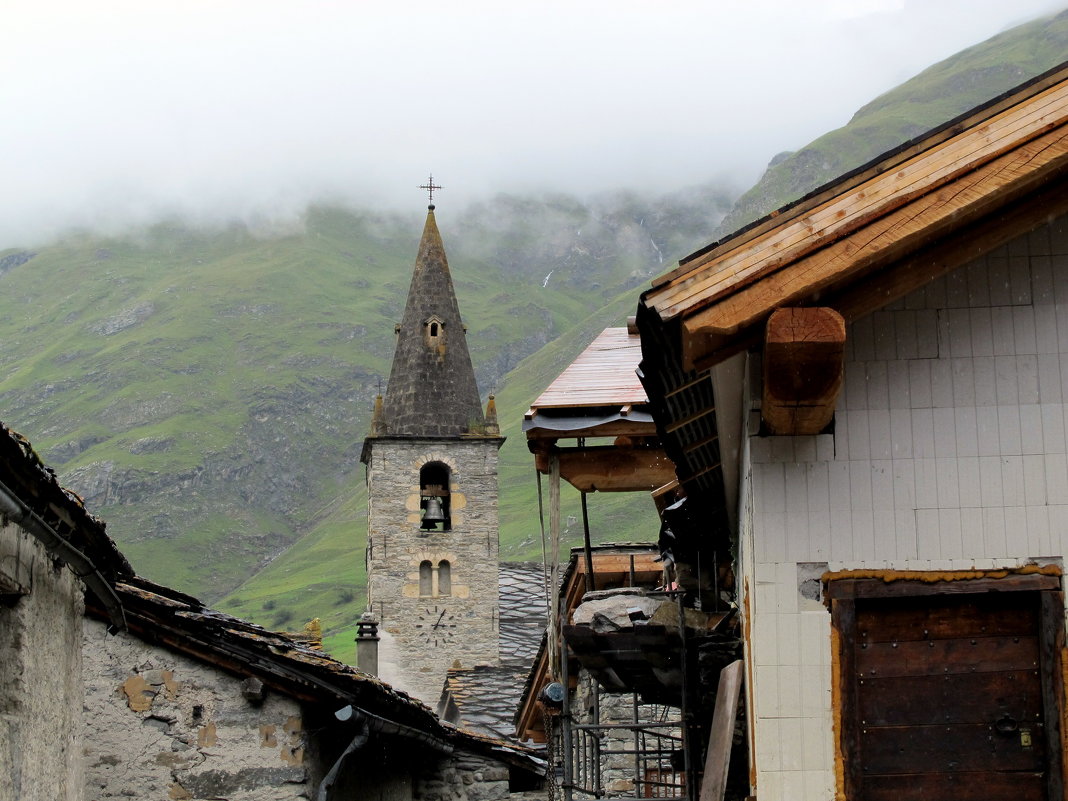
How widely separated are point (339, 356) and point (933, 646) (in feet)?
511

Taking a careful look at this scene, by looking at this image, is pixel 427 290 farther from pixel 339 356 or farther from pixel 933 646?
pixel 339 356

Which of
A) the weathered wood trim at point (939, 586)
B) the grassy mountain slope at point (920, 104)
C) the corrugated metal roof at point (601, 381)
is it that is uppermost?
the grassy mountain slope at point (920, 104)

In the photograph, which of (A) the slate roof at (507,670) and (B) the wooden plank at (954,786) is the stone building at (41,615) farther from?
(A) the slate roof at (507,670)

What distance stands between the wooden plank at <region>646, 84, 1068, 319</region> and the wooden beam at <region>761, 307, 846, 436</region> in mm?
245

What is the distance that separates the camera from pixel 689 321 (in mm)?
5742

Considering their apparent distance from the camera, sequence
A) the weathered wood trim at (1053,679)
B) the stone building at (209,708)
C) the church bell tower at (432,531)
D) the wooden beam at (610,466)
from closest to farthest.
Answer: the weathered wood trim at (1053,679)
the stone building at (209,708)
the wooden beam at (610,466)
the church bell tower at (432,531)

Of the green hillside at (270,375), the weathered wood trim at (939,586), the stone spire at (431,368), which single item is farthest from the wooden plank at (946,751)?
the green hillside at (270,375)

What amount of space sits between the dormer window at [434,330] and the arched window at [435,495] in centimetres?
316

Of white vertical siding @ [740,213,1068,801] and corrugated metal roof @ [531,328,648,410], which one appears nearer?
white vertical siding @ [740,213,1068,801]

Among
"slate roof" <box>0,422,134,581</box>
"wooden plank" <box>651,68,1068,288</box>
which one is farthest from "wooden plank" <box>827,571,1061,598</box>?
"slate roof" <box>0,422,134,581</box>

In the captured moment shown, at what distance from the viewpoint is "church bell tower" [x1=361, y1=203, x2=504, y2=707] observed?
38.9 m

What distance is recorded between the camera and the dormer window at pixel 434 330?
40.4m

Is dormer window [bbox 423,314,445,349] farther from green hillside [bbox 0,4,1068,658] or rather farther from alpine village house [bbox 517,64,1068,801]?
green hillside [bbox 0,4,1068,658]

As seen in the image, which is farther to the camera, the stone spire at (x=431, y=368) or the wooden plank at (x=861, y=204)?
the stone spire at (x=431, y=368)
